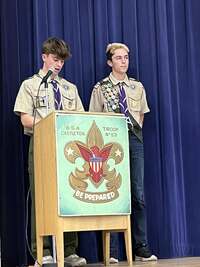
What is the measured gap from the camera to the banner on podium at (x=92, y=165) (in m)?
2.76

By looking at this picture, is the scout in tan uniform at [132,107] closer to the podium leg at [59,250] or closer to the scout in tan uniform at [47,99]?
the scout in tan uniform at [47,99]

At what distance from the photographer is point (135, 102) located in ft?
12.1

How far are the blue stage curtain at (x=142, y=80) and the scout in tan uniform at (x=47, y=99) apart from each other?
285 millimetres

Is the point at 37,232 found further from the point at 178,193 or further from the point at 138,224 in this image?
the point at 178,193

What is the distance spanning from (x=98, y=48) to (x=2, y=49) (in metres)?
0.68

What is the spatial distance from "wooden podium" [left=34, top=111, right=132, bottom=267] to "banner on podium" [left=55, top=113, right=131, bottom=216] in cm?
3

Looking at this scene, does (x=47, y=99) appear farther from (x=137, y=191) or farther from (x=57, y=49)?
(x=137, y=191)

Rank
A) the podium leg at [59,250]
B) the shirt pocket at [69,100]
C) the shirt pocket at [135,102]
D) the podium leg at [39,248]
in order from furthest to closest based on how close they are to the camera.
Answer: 1. the shirt pocket at [135,102]
2. the shirt pocket at [69,100]
3. the podium leg at [39,248]
4. the podium leg at [59,250]

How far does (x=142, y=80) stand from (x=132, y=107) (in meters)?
0.39

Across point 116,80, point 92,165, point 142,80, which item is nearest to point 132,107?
point 116,80

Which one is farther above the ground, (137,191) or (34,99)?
(34,99)

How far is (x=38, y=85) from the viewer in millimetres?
3287

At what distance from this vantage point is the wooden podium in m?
2.74

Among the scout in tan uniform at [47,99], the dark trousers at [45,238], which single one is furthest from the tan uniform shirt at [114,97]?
the dark trousers at [45,238]
